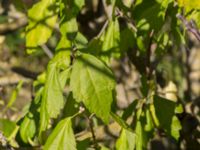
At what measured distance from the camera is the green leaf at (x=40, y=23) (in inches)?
62.4

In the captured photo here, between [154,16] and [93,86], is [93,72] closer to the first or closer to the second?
[93,86]

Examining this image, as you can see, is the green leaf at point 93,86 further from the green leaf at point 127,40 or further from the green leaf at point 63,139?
the green leaf at point 127,40

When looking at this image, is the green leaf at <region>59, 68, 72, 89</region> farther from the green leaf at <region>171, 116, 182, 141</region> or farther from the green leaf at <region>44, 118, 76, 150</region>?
the green leaf at <region>171, 116, 182, 141</region>

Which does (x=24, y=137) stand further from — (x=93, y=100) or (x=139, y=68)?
(x=139, y=68)

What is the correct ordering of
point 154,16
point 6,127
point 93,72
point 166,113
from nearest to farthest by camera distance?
1. point 93,72
2. point 154,16
3. point 166,113
4. point 6,127

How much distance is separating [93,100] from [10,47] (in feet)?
12.4

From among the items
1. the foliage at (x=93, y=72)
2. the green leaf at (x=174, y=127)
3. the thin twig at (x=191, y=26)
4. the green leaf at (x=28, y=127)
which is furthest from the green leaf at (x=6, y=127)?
the thin twig at (x=191, y=26)

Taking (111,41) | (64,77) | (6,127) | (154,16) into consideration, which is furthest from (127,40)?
(6,127)

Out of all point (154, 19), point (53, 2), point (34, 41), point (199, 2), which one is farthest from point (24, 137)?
point (199, 2)

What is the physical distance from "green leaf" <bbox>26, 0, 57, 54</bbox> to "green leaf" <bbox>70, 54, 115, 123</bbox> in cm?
38

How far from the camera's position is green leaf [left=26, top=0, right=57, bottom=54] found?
5.20 ft

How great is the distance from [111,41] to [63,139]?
14.2 inches

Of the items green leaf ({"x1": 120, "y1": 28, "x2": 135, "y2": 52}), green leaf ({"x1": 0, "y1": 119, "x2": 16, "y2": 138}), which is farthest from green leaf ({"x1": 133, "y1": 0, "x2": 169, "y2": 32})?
green leaf ({"x1": 0, "y1": 119, "x2": 16, "y2": 138})

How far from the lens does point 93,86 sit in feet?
4.01
